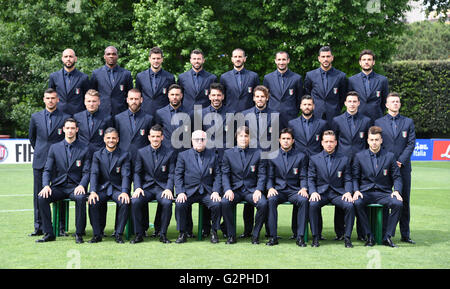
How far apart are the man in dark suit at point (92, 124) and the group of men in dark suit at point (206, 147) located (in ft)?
0.05

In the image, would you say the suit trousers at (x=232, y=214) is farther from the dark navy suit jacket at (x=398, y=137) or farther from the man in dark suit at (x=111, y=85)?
the man in dark suit at (x=111, y=85)

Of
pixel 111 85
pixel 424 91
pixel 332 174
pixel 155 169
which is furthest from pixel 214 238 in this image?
pixel 424 91

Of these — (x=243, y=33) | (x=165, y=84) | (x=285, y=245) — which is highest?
(x=243, y=33)

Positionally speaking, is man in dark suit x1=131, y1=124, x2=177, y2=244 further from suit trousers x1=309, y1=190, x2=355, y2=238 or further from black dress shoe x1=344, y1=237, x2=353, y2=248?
black dress shoe x1=344, y1=237, x2=353, y2=248

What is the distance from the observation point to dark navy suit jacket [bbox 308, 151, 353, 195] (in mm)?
8289

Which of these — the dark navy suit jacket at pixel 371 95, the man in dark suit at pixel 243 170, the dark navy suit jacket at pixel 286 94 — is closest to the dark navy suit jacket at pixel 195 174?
the man in dark suit at pixel 243 170

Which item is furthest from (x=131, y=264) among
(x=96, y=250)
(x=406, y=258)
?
(x=406, y=258)

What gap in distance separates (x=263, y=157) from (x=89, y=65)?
17.3 m

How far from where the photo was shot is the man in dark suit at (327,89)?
352 inches

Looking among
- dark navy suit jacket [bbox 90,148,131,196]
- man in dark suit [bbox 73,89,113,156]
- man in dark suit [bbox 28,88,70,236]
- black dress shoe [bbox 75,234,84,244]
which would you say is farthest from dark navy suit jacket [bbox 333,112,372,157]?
man in dark suit [bbox 28,88,70,236]

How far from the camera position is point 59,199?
8.35 m

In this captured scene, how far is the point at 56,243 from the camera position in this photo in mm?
7965

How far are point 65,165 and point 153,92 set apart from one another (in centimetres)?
168

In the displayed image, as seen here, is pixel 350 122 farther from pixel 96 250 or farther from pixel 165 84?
pixel 96 250
